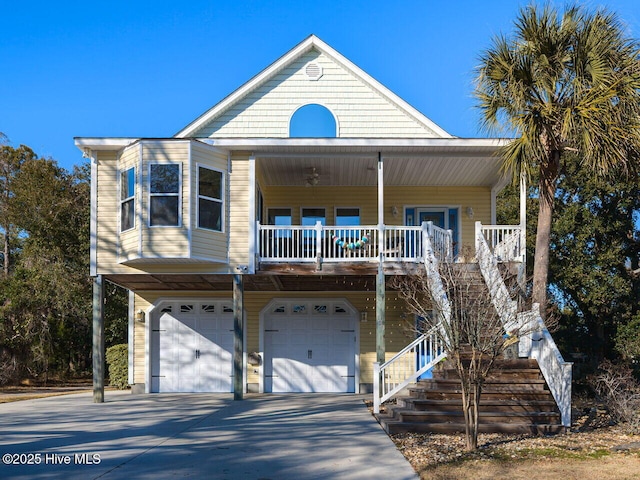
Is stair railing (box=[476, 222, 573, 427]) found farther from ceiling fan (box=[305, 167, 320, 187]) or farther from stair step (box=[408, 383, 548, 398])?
ceiling fan (box=[305, 167, 320, 187])

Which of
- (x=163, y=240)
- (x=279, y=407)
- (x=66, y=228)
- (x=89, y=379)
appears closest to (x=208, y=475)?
(x=279, y=407)

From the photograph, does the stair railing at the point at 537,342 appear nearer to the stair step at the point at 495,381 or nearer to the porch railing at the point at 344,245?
the stair step at the point at 495,381

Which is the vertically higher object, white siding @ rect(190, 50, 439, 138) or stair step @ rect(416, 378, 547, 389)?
white siding @ rect(190, 50, 439, 138)

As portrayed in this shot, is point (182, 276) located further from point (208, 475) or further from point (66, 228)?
point (66, 228)

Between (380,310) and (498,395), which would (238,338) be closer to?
(380,310)

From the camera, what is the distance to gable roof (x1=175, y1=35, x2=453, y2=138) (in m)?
16.9

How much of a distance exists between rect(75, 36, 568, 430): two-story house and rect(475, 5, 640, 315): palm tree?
135 centimetres

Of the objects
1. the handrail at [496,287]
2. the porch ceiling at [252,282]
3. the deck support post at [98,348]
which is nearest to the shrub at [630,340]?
the handrail at [496,287]

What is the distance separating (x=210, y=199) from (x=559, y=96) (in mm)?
7448

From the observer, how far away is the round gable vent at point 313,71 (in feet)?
56.6

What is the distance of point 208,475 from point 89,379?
883 inches

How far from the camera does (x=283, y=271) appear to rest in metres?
14.9

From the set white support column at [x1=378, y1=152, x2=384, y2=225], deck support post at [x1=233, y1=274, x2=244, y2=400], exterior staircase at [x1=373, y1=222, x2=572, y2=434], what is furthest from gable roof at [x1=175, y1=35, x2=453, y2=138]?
exterior staircase at [x1=373, y1=222, x2=572, y2=434]

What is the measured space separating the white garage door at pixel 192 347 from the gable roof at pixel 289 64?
463 centimetres
